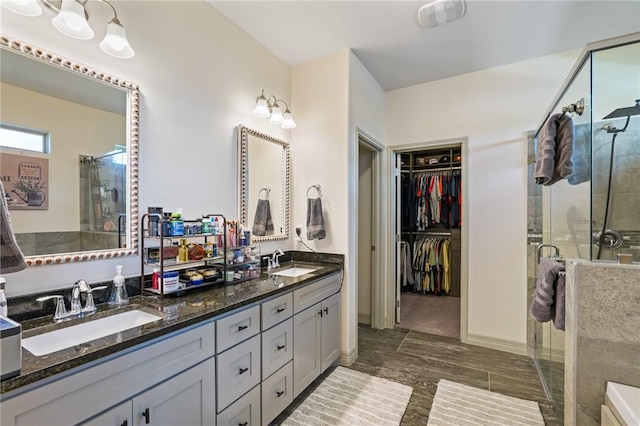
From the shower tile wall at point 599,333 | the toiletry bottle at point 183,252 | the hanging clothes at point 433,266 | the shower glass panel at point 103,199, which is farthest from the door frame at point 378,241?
the shower glass panel at point 103,199

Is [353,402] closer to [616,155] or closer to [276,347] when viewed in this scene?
[276,347]

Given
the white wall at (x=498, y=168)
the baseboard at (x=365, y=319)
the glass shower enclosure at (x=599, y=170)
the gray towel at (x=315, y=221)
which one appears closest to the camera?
the glass shower enclosure at (x=599, y=170)

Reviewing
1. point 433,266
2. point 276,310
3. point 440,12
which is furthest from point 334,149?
point 433,266

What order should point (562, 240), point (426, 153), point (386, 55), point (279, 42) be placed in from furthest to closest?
point (426, 153), point (386, 55), point (279, 42), point (562, 240)

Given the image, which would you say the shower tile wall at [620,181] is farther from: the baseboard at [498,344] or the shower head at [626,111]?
the baseboard at [498,344]

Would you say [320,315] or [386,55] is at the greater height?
[386,55]

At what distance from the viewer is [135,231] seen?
1704mm

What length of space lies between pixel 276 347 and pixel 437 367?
1.60m

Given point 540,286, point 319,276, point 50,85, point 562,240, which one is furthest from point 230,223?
point 562,240

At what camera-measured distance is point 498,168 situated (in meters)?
3.03

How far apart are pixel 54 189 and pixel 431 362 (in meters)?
2.99

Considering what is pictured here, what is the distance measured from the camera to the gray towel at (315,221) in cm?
269

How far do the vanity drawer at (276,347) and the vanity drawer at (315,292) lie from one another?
14 centimetres

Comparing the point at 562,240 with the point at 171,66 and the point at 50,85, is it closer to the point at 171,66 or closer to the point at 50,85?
the point at 171,66
